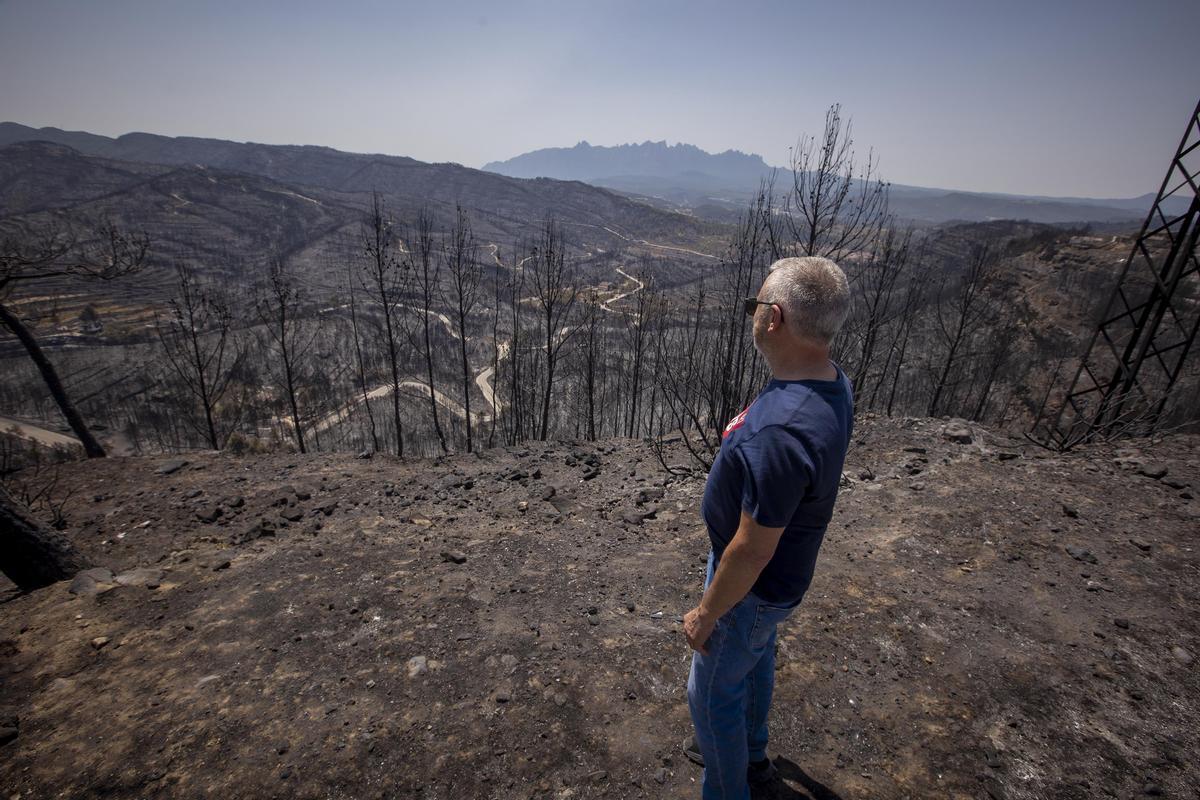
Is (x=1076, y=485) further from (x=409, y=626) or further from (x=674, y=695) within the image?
(x=409, y=626)

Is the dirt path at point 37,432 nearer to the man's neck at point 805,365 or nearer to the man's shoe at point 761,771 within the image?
the man's shoe at point 761,771

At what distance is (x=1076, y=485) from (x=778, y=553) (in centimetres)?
751

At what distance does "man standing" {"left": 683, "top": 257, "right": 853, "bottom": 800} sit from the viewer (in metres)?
1.70

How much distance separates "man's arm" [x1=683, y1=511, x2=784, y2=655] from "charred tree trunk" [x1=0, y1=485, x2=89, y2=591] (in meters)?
6.21

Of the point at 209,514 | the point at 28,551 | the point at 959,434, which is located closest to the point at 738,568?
the point at 28,551

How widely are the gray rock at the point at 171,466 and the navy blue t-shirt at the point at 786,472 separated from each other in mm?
10102

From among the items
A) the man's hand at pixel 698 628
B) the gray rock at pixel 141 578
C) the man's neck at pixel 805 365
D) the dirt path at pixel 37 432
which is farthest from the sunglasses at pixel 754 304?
the dirt path at pixel 37 432

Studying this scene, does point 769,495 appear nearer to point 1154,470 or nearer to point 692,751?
point 692,751

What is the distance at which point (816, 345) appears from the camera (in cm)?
186

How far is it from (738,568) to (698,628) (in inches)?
16.3

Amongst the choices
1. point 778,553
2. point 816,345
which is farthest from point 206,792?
point 816,345

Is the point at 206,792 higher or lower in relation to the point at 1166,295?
lower

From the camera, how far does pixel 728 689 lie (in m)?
2.13

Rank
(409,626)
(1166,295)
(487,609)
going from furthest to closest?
(1166,295), (487,609), (409,626)
